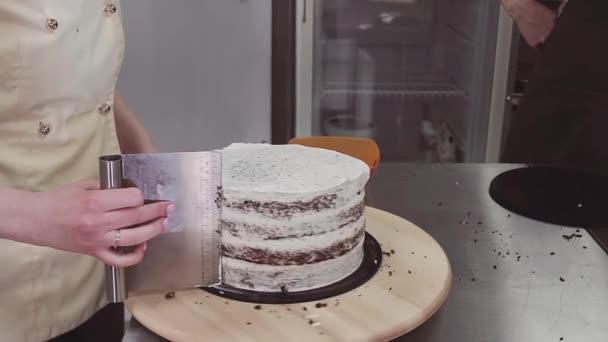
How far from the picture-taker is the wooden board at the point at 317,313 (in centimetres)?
73

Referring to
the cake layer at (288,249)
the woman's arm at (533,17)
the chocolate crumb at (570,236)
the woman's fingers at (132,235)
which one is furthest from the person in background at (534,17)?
the woman's fingers at (132,235)

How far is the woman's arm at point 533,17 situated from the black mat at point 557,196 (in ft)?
1.67

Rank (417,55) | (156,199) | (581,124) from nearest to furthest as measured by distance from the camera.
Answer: (156,199)
(581,124)
(417,55)

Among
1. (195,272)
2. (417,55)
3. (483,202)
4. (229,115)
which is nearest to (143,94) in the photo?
(229,115)

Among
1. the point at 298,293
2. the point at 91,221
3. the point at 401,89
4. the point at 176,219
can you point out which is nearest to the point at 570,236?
the point at 298,293

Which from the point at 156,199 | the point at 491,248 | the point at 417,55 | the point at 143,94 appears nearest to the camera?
the point at 156,199

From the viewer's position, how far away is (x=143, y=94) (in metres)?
2.16

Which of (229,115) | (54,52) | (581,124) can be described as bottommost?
(229,115)

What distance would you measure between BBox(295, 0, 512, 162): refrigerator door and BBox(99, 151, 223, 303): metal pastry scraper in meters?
1.54

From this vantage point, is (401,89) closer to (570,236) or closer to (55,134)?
(570,236)

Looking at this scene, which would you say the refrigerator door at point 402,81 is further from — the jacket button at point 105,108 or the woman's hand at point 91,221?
the woman's hand at point 91,221

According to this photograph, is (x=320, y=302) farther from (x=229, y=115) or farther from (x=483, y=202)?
(x=229, y=115)

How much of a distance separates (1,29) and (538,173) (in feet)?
3.05

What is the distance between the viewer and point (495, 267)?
0.96m
